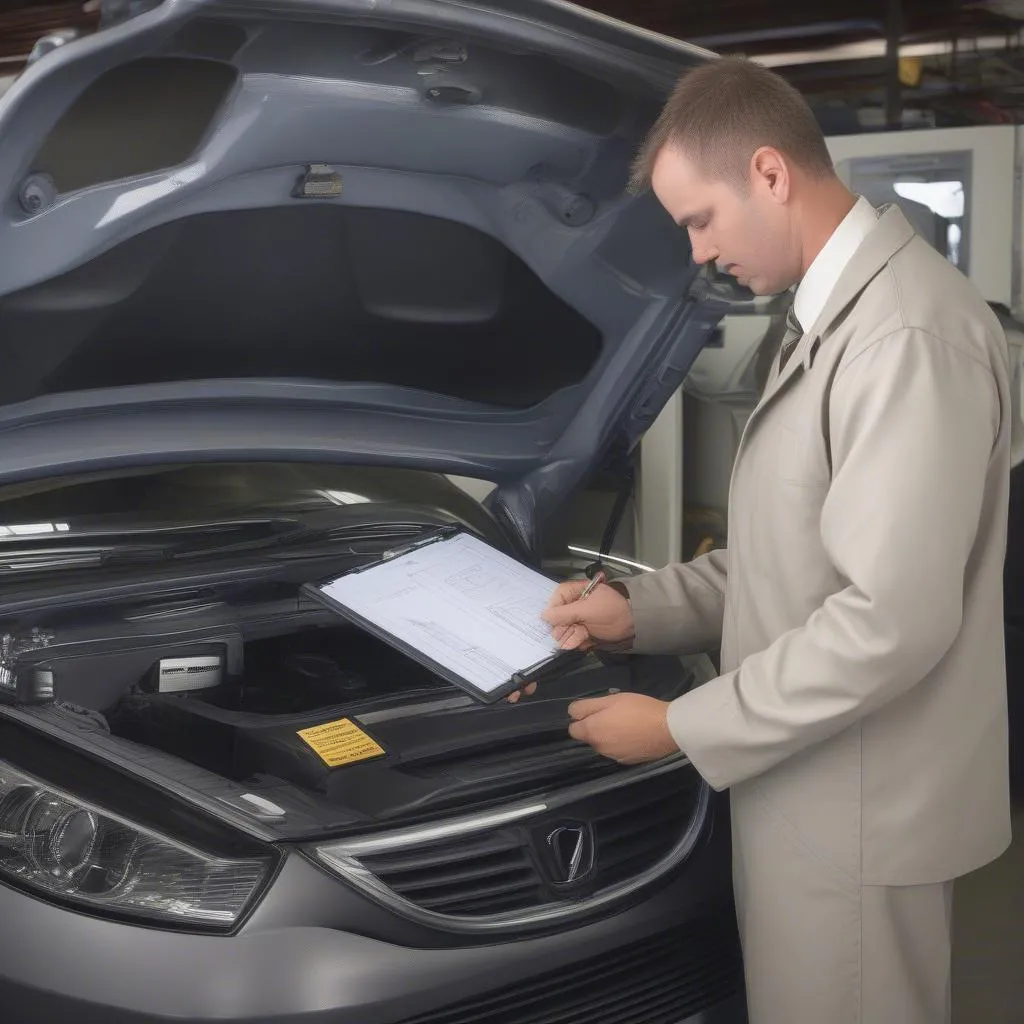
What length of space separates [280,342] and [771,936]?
3.61 ft

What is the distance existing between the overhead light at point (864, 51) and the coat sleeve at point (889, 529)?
13.9ft

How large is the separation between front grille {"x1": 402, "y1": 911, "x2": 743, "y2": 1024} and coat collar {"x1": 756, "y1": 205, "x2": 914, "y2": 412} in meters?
0.65

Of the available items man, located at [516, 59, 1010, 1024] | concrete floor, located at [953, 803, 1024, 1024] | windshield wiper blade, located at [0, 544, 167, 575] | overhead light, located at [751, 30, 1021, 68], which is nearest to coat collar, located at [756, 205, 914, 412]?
man, located at [516, 59, 1010, 1024]

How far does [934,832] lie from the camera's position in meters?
1.21

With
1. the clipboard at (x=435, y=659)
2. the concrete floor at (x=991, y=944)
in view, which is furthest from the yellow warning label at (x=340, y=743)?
the concrete floor at (x=991, y=944)

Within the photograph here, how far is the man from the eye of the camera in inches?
43.7

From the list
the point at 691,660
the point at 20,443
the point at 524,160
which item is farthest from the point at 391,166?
the point at 691,660

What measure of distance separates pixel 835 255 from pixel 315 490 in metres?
1.17

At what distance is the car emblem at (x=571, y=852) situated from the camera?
1.36 meters

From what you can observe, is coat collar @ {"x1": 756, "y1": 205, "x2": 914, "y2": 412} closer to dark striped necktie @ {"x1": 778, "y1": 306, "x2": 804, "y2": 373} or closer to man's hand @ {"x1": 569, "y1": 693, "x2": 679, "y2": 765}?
dark striped necktie @ {"x1": 778, "y1": 306, "x2": 804, "y2": 373}

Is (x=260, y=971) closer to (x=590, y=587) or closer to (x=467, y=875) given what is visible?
(x=467, y=875)

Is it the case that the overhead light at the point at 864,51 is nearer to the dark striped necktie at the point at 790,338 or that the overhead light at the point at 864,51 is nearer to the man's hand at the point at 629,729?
the dark striped necktie at the point at 790,338

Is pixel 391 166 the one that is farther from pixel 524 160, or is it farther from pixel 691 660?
pixel 691 660

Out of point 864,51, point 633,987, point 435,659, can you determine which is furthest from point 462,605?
point 864,51
